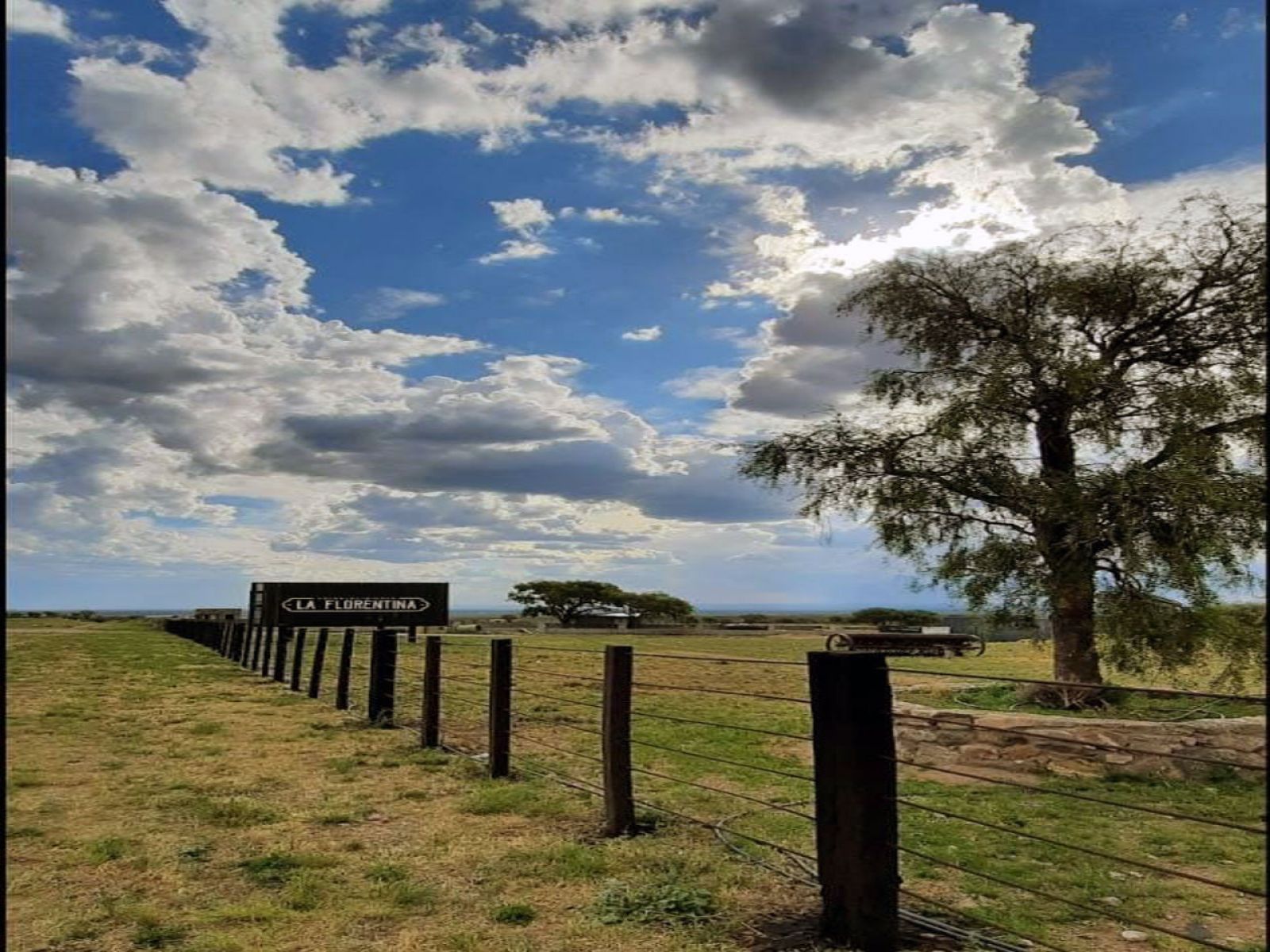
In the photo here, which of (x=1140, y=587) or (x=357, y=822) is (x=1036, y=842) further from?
(x=1140, y=587)

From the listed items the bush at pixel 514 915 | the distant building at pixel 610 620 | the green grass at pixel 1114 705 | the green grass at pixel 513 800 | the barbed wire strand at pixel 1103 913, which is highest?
the distant building at pixel 610 620

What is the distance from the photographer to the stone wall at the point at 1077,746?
10125 millimetres

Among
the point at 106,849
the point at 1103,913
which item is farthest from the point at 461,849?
the point at 1103,913

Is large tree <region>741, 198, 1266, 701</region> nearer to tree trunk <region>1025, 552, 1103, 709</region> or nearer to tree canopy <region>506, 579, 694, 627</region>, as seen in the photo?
tree trunk <region>1025, 552, 1103, 709</region>

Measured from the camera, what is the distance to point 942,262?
50.5 ft

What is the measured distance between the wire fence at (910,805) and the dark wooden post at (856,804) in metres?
0.01

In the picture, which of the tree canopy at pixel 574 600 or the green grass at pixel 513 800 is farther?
the tree canopy at pixel 574 600

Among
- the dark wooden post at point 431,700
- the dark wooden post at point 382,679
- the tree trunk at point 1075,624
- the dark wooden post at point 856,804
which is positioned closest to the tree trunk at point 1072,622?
the tree trunk at point 1075,624

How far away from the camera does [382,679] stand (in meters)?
13.3

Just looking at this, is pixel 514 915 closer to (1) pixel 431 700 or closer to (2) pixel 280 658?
(1) pixel 431 700

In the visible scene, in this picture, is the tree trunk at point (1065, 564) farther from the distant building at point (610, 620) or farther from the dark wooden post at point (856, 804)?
the distant building at point (610, 620)

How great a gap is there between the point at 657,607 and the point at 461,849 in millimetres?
79671

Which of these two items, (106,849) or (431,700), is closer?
(106,849)

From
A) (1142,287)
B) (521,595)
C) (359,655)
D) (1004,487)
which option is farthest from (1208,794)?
(521,595)
